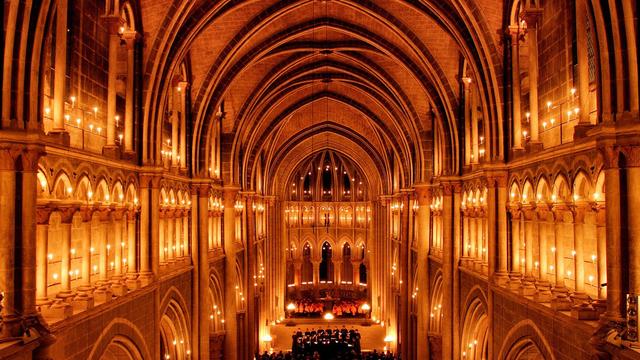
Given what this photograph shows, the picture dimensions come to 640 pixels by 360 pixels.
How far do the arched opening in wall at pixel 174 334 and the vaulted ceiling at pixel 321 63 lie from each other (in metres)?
6.57

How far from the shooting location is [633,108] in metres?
10.3


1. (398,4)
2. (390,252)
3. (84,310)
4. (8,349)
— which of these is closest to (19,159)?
(8,349)

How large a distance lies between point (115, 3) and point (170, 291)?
1053cm

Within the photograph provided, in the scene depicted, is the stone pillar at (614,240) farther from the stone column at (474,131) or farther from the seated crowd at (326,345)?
the seated crowd at (326,345)

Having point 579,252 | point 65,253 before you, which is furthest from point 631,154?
point 65,253

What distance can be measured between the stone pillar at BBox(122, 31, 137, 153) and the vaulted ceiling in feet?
1.93

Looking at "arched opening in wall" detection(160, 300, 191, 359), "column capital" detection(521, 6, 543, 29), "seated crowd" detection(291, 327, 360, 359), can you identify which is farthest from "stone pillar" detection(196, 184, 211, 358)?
"seated crowd" detection(291, 327, 360, 359)

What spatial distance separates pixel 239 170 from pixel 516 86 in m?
21.3

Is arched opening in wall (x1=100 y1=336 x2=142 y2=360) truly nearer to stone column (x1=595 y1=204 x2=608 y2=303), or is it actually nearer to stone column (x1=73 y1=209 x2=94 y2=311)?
stone column (x1=73 y1=209 x2=94 y2=311)

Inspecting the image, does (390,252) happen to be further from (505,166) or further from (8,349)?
(8,349)

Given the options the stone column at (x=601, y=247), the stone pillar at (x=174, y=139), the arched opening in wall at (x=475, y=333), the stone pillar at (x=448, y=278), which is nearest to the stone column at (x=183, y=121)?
the stone pillar at (x=174, y=139)

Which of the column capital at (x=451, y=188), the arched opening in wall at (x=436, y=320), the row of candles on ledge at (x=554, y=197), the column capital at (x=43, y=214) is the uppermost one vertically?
the column capital at (x=451, y=188)

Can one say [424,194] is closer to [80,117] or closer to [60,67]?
[80,117]

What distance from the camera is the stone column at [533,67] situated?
16.0 metres
